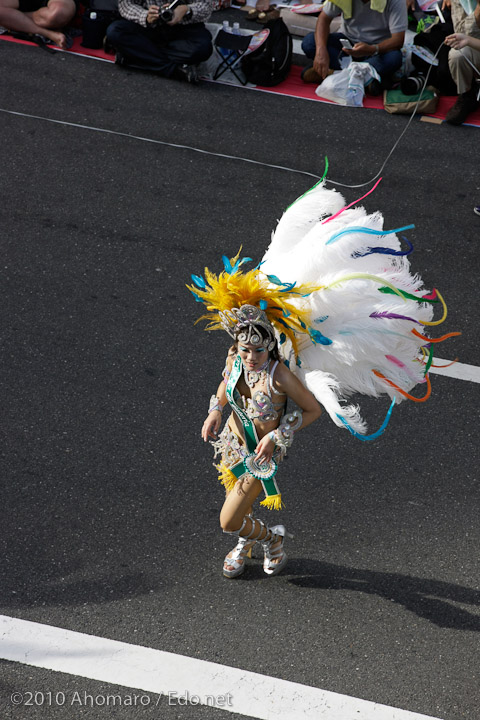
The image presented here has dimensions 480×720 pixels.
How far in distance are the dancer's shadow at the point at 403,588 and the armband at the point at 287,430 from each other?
1019mm

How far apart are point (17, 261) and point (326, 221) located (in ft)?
10.8

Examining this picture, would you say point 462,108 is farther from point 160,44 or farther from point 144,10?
point 144,10

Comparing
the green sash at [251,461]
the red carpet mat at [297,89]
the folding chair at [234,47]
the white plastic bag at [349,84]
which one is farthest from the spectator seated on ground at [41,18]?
the green sash at [251,461]

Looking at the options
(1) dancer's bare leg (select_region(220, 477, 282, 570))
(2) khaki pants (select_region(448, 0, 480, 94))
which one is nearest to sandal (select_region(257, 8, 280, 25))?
(2) khaki pants (select_region(448, 0, 480, 94))

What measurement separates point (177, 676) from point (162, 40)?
7324 millimetres

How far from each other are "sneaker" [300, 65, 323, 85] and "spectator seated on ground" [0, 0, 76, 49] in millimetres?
2909

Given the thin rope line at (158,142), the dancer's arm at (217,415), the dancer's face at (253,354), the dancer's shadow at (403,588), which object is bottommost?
the dancer's shadow at (403,588)

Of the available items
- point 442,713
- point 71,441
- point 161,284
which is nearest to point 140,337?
point 161,284

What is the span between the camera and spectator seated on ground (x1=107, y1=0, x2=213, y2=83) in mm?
8750

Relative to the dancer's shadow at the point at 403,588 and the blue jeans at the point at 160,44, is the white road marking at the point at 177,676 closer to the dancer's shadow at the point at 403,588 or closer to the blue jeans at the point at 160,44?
the dancer's shadow at the point at 403,588

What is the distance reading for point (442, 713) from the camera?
12.3 feet

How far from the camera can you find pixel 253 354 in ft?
12.1

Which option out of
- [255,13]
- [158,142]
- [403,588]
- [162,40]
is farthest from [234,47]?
[403,588]

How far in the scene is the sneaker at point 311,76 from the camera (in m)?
8.96
